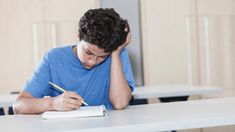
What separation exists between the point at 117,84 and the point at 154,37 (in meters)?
2.48

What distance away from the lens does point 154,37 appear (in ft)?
13.6

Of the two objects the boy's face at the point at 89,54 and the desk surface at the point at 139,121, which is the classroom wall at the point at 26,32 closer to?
the boy's face at the point at 89,54

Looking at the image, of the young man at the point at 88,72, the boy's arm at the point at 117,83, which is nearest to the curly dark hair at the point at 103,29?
the young man at the point at 88,72

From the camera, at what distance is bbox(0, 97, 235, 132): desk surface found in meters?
1.26

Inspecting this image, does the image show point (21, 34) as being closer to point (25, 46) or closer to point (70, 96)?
point (25, 46)

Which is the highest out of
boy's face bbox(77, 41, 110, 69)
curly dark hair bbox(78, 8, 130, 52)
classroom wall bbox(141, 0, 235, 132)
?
curly dark hair bbox(78, 8, 130, 52)

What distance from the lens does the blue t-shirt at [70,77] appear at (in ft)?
5.56

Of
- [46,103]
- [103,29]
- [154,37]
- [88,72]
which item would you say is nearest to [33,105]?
[46,103]

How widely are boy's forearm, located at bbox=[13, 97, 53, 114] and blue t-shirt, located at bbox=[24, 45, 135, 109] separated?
6 centimetres

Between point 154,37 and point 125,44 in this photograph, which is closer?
point 125,44

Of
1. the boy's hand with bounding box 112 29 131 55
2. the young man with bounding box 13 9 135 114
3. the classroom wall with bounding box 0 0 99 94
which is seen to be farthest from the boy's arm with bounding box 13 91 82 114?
the classroom wall with bounding box 0 0 99 94

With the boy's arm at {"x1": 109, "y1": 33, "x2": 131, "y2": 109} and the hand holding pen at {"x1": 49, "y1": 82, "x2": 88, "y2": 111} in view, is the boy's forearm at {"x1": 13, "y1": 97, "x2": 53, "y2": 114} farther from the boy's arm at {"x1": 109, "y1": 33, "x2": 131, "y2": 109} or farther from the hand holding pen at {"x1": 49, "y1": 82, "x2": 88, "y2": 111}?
the boy's arm at {"x1": 109, "y1": 33, "x2": 131, "y2": 109}

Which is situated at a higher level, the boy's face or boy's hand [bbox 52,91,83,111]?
the boy's face

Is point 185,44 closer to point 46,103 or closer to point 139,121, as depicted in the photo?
point 46,103
